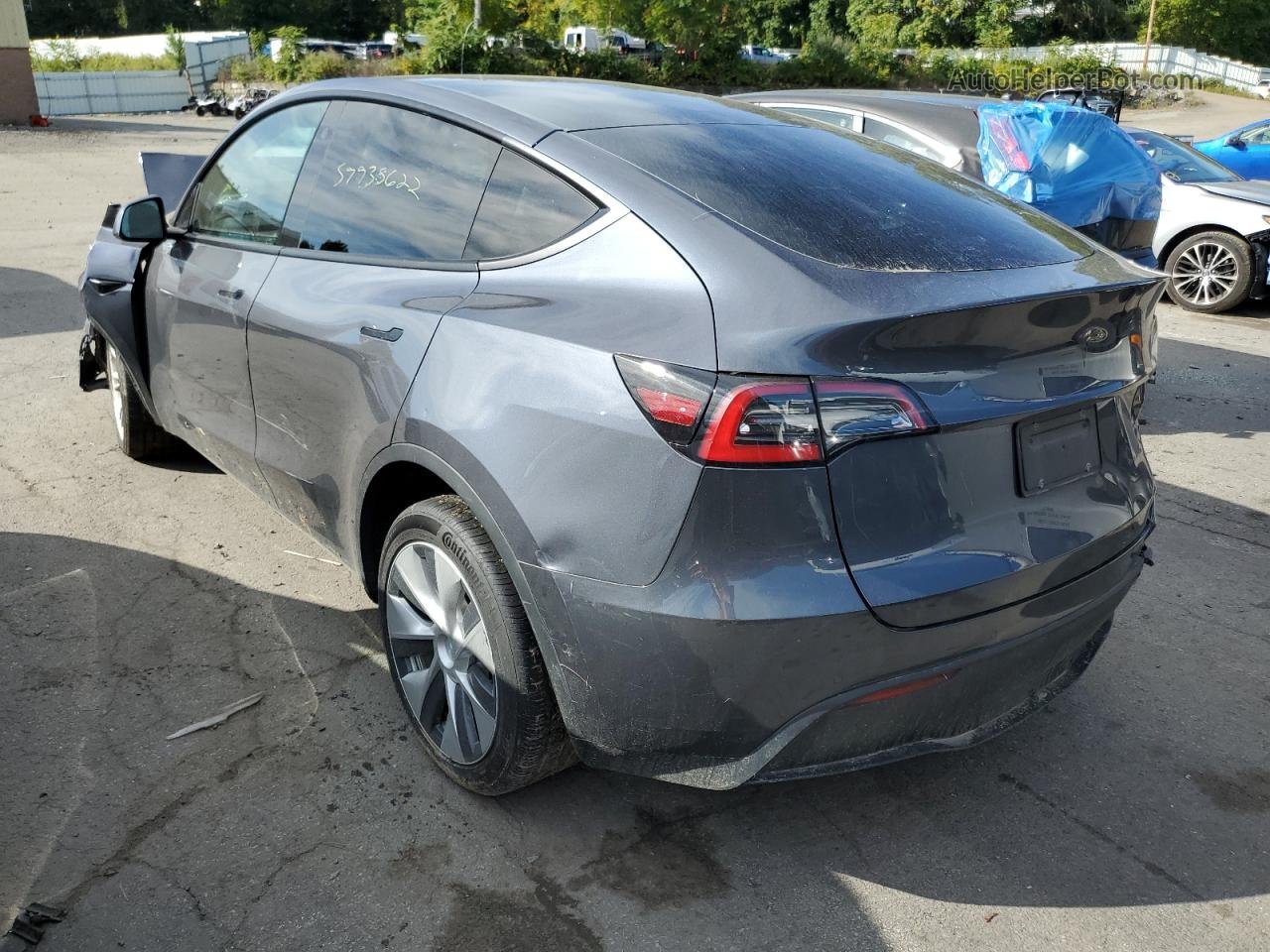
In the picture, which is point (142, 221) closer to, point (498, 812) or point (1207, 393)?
point (498, 812)

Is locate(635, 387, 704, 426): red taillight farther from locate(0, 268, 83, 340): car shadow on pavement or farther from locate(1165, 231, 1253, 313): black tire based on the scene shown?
locate(1165, 231, 1253, 313): black tire

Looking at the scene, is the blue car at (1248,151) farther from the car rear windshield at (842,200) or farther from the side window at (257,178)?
the side window at (257,178)

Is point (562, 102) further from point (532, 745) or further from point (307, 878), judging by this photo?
point (307, 878)

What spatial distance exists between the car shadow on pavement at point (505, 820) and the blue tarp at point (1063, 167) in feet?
12.6

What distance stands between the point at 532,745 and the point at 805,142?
6.07 feet

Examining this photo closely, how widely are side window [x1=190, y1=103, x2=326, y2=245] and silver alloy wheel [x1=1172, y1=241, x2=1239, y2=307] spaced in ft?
28.5

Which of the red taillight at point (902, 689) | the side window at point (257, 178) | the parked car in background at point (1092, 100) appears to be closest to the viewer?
the red taillight at point (902, 689)

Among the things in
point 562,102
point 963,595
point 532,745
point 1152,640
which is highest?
point 562,102

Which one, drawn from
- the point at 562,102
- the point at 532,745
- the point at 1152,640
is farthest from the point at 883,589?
the point at 1152,640

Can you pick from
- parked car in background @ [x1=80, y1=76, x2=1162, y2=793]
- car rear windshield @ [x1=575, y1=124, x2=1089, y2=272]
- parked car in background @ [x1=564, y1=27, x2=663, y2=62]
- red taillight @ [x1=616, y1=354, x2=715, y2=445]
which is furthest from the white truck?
red taillight @ [x1=616, y1=354, x2=715, y2=445]

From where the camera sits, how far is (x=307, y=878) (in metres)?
2.54

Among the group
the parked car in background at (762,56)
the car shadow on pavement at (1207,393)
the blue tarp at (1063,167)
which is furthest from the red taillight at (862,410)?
the parked car in background at (762,56)

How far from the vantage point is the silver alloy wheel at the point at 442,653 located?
2670 millimetres

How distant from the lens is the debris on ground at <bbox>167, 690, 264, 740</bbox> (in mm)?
3084
